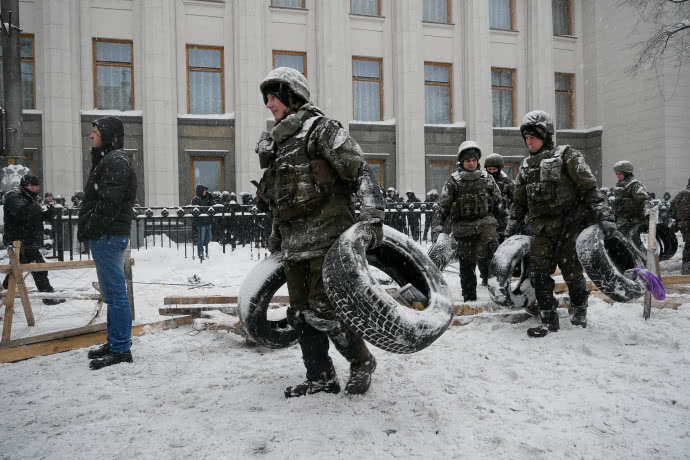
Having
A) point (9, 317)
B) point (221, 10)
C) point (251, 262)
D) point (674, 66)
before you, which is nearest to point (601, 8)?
point (674, 66)

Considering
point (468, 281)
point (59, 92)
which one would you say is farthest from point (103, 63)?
point (468, 281)

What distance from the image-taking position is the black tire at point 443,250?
6.04m

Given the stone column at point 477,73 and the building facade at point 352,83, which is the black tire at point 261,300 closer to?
the building facade at point 352,83

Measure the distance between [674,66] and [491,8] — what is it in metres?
7.61

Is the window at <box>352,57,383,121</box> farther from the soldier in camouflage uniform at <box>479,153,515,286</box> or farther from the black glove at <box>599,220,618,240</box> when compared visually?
the black glove at <box>599,220,618,240</box>

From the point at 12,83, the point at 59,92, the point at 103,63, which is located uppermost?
the point at 103,63

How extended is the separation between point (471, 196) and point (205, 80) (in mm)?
14345

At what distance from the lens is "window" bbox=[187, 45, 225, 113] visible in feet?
57.4

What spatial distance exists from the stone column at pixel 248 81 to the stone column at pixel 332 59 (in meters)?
2.00

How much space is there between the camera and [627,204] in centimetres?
868

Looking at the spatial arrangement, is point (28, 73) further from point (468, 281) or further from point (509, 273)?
point (509, 273)

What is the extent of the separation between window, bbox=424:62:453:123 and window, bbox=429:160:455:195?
1.75 meters

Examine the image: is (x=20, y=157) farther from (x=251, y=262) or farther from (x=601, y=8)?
(x=601, y=8)

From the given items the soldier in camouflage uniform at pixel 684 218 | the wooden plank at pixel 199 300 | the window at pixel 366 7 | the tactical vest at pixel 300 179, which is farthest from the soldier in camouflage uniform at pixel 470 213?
the window at pixel 366 7
